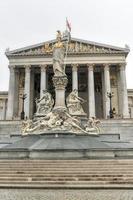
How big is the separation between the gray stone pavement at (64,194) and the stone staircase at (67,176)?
18cm

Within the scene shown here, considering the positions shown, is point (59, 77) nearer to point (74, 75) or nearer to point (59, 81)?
point (59, 81)

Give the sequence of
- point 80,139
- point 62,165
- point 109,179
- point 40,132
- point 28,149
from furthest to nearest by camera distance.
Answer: point 40,132
point 80,139
point 28,149
point 62,165
point 109,179

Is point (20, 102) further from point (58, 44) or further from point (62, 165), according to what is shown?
point (62, 165)

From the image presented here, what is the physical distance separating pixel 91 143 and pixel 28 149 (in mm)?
4141

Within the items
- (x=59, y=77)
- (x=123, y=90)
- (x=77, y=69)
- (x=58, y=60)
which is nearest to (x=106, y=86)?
(x=123, y=90)

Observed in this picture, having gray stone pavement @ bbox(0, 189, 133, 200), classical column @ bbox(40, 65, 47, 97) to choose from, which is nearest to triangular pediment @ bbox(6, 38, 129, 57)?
classical column @ bbox(40, 65, 47, 97)

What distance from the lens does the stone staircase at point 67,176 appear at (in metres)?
9.76

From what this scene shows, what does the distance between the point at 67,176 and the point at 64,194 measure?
4.13ft

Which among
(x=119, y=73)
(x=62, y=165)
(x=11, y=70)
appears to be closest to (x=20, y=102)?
(x=11, y=70)

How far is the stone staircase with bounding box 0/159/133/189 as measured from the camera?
976 centimetres

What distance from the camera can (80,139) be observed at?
20.0 m

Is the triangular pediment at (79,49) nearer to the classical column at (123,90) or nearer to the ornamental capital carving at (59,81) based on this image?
the classical column at (123,90)

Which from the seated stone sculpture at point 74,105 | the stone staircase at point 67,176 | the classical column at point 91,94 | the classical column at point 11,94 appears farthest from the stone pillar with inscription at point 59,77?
the classical column at point 11,94

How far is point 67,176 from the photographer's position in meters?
10.5
